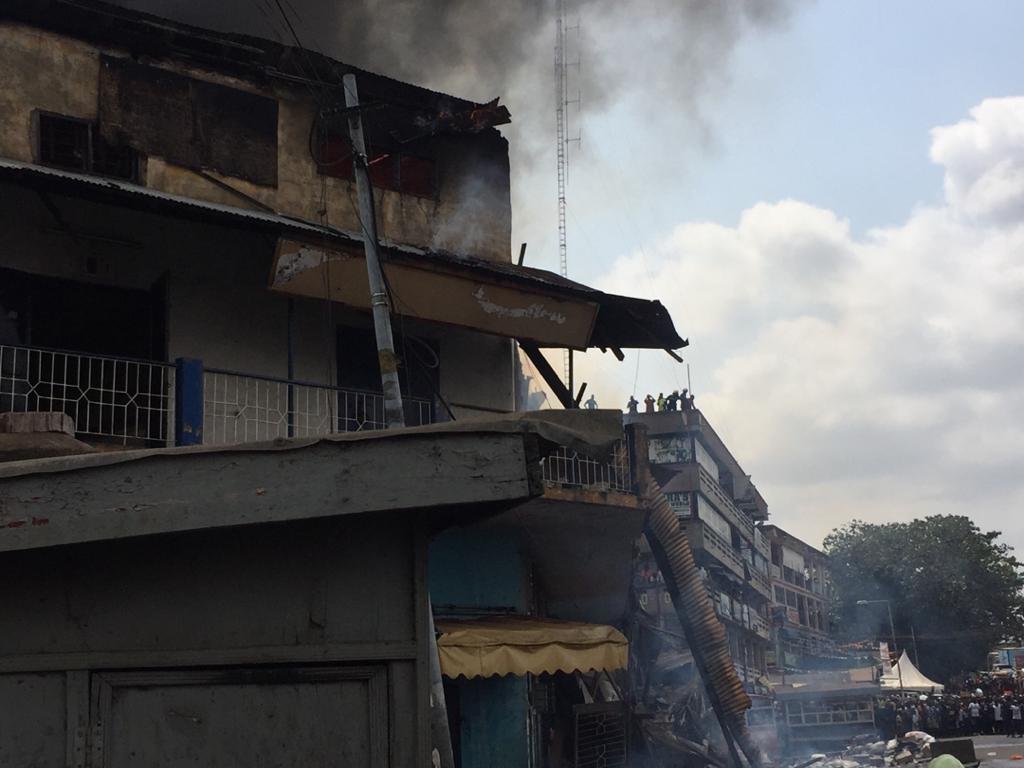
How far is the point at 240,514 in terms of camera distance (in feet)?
13.4

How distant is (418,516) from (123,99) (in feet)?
39.2

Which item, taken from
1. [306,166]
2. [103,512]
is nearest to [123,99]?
[306,166]

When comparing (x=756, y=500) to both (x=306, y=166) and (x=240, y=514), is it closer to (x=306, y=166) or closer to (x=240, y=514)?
(x=306, y=166)

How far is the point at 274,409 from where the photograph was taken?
14.3 metres

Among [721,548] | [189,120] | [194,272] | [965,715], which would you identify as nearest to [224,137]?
[189,120]

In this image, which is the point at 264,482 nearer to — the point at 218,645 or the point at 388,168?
the point at 218,645

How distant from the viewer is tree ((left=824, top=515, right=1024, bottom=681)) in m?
69.2

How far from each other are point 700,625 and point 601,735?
2145mm

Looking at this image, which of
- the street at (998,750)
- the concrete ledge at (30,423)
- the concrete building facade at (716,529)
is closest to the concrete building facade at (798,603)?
the concrete building facade at (716,529)

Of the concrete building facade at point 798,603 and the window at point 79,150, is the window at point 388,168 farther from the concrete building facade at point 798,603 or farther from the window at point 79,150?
the concrete building facade at point 798,603

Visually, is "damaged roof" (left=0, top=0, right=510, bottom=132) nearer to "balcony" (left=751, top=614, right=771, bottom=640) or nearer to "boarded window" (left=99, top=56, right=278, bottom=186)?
"boarded window" (left=99, top=56, right=278, bottom=186)

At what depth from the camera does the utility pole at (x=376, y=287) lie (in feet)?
39.2

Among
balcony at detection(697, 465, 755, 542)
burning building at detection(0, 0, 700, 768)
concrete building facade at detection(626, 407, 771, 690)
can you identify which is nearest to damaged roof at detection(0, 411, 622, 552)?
burning building at detection(0, 0, 700, 768)

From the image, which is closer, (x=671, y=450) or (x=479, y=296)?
(x=479, y=296)
